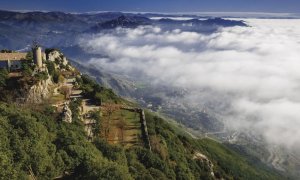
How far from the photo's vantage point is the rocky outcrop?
96.7m

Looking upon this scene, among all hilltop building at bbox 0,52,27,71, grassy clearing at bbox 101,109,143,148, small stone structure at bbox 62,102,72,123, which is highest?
hilltop building at bbox 0,52,27,71

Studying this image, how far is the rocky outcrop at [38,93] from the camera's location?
9669 cm

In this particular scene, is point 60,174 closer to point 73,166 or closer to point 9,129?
point 73,166

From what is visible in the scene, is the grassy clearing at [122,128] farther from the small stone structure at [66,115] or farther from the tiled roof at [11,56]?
the tiled roof at [11,56]

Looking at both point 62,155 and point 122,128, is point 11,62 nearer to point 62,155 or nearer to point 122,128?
point 122,128

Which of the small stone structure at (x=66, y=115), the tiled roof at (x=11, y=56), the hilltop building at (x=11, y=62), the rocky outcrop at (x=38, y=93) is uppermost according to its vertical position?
the tiled roof at (x=11, y=56)

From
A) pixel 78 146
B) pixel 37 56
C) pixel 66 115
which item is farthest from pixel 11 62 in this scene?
pixel 78 146

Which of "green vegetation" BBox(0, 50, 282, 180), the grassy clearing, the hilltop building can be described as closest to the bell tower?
"green vegetation" BBox(0, 50, 282, 180)

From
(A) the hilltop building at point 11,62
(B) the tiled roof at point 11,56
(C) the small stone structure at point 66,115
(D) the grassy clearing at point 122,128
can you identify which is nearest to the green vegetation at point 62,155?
(C) the small stone structure at point 66,115

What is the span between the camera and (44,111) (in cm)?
8850

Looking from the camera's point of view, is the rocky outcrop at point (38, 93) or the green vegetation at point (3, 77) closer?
the rocky outcrop at point (38, 93)

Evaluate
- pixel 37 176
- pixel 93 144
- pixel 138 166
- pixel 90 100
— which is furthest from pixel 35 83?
pixel 37 176

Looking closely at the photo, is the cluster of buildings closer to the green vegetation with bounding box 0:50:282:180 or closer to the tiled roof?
the tiled roof

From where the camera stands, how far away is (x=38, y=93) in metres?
99.2
